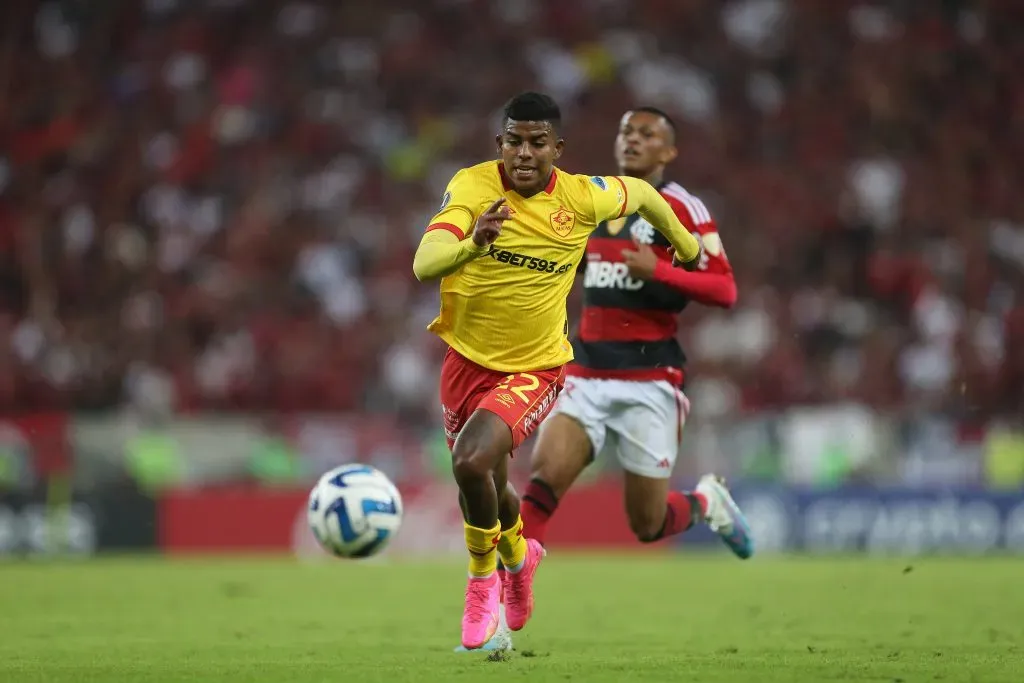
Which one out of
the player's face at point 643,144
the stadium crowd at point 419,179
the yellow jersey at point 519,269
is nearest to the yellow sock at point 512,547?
the yellow jersey at point 519,269

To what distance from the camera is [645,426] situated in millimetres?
9133

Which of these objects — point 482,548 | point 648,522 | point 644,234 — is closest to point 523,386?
point 482,548

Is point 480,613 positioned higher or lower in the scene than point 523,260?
lower

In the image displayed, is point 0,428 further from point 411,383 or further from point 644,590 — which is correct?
point 644,590

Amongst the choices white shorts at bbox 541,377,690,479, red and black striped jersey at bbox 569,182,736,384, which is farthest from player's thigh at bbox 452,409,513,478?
red and black striped jersey at bbox 569,182,736,384

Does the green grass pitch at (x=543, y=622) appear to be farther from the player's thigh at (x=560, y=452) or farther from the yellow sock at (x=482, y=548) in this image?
the player's thigh at (x=560, y=452)

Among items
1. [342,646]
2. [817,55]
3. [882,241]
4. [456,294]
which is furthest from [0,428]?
[817,55]

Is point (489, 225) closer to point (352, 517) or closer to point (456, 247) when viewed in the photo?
point (456, 247)

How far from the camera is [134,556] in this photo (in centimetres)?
1698

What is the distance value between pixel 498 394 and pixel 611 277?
6.76ft

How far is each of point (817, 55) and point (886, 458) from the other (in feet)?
26.7

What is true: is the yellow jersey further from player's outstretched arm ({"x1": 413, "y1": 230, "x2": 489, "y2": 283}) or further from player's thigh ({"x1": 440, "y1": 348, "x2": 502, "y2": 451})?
player's outstretched arm ({"x1": 413, "y1": 230, "x2": 489, "y2": 283})

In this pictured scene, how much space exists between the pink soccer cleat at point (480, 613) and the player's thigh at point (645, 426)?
6.62 ft

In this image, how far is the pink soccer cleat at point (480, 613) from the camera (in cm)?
729
